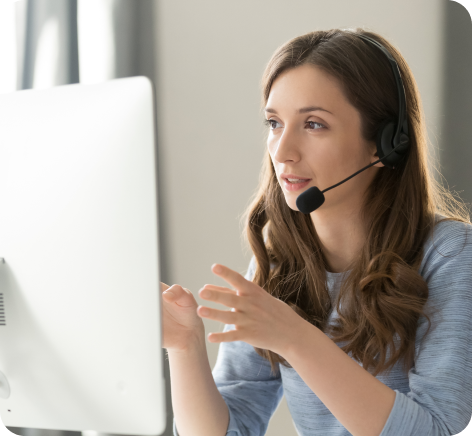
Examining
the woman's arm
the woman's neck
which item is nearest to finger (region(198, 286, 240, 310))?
the woman's arm

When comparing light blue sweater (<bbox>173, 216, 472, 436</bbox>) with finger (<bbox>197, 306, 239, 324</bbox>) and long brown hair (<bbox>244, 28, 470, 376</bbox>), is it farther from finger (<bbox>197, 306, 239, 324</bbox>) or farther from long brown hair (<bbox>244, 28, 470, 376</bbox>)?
finger (<bbox>197, 306, 239, 324</bbox>)

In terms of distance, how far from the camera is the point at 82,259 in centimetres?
54

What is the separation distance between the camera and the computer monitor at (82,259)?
52 centimetres

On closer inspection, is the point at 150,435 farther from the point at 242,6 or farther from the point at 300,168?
the point at 242,6

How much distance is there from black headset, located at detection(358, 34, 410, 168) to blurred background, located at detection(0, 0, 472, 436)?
637mm

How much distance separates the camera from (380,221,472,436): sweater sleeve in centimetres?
78

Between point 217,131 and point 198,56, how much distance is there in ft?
0.93

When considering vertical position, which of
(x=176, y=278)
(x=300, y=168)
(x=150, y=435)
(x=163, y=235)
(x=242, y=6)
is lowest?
(x=176, y=278)

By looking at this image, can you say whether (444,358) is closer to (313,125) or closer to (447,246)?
(447,246)

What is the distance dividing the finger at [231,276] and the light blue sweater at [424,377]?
34 centimetres

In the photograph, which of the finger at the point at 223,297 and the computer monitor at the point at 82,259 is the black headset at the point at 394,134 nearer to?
the finger at the point at 223,297

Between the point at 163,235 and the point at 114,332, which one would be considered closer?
the point at 114,332

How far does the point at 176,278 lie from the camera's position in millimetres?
1779

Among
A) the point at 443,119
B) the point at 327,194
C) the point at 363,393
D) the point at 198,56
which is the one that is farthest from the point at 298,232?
the point at 198,56
